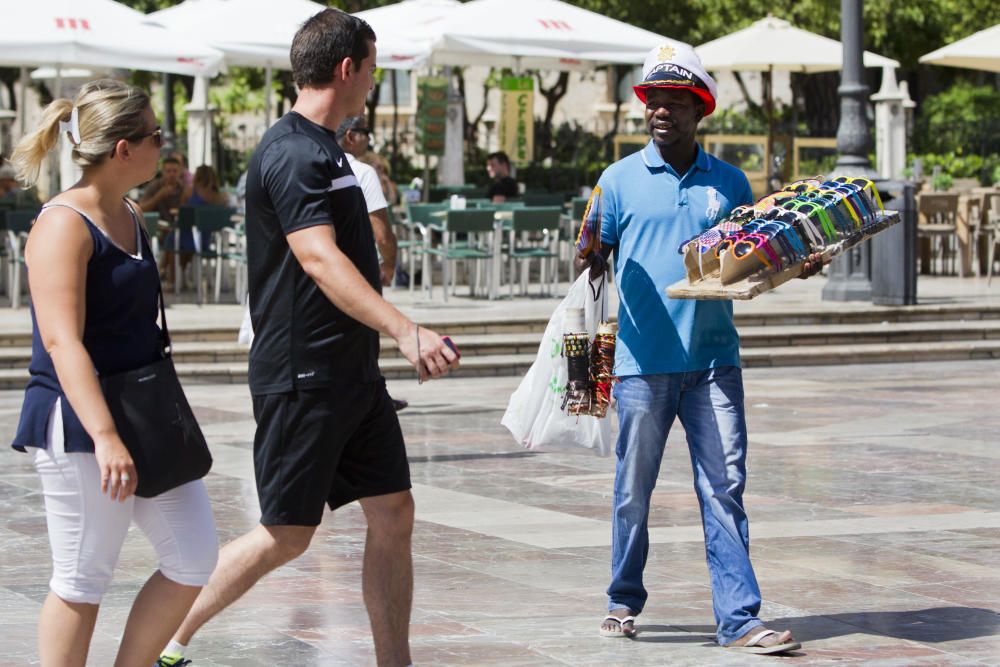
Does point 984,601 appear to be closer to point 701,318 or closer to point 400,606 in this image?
point 701,318

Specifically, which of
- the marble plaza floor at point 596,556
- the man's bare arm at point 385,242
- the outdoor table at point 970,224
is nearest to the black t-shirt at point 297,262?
the marble plaza floor at point 596,556

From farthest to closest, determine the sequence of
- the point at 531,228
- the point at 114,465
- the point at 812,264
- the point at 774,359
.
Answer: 1. the point at 531,228
2. the point at 774,359
3. the point at 812,264
4. the point at 114,465

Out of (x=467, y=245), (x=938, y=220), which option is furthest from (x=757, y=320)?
(x=938, y=220)

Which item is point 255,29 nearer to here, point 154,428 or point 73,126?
point 73,126

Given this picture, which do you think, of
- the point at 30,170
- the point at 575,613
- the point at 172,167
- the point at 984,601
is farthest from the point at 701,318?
the point at 172,167

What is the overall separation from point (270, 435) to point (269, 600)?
1.72 m

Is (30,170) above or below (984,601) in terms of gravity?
above

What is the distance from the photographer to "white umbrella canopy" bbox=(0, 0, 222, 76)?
683 inches

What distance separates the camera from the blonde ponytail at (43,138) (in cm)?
448

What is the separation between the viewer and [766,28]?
86.4 ft

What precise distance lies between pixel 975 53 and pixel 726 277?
18.0 metres

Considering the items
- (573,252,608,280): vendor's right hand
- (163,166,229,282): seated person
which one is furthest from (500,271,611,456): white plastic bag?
(163,166,229,282): seated person

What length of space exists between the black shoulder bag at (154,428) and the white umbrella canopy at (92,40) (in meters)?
13.6

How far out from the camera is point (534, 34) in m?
21.0
